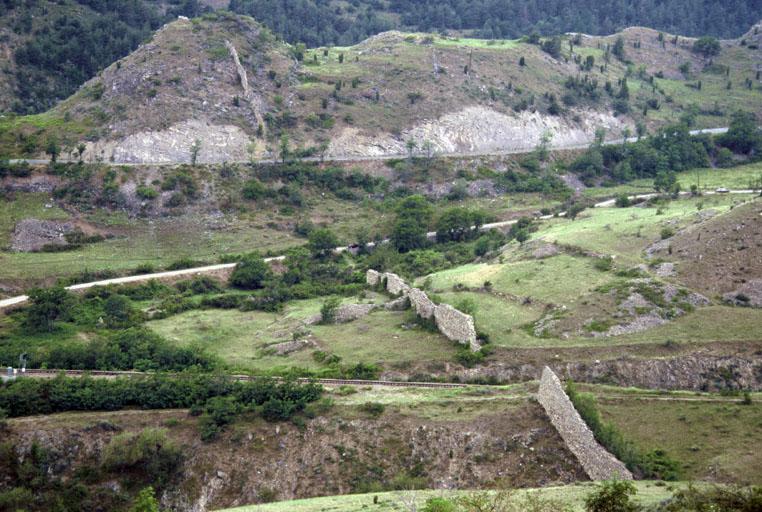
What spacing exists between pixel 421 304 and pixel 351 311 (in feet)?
22.0

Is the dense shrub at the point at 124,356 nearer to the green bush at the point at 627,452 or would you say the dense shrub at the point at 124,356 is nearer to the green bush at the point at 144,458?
the green bush at the point at 144,458

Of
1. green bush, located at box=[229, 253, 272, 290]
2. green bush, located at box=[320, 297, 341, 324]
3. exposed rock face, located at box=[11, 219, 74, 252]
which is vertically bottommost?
green bush, located at box=[229, 253, 272, 290]

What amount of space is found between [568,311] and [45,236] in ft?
176

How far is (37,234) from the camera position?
93500mm

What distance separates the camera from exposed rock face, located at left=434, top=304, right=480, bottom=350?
2574 inches

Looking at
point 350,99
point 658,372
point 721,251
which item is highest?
point 350,99

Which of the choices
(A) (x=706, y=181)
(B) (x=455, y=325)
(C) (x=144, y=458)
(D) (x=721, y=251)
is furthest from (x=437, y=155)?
(C) (x=144, y=458)

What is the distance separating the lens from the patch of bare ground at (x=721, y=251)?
7006cm

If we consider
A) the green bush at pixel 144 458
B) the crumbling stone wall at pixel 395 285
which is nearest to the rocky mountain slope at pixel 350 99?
the crumbling stone wall at pixel 395 285

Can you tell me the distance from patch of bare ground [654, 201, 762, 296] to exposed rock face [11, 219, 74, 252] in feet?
190

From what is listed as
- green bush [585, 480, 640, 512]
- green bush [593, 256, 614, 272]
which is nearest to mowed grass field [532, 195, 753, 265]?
green bush [593, 256, 614, 272]

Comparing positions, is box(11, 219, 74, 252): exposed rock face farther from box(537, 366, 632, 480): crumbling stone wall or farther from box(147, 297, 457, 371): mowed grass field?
box(537, 366, 632, 480): crumbling stone wall

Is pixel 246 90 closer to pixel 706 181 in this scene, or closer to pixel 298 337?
pixel 706 181

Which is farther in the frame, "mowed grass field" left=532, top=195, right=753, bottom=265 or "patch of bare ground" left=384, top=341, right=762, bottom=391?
"mowed grass field" left=532, top=195, right=753, bottom=265
